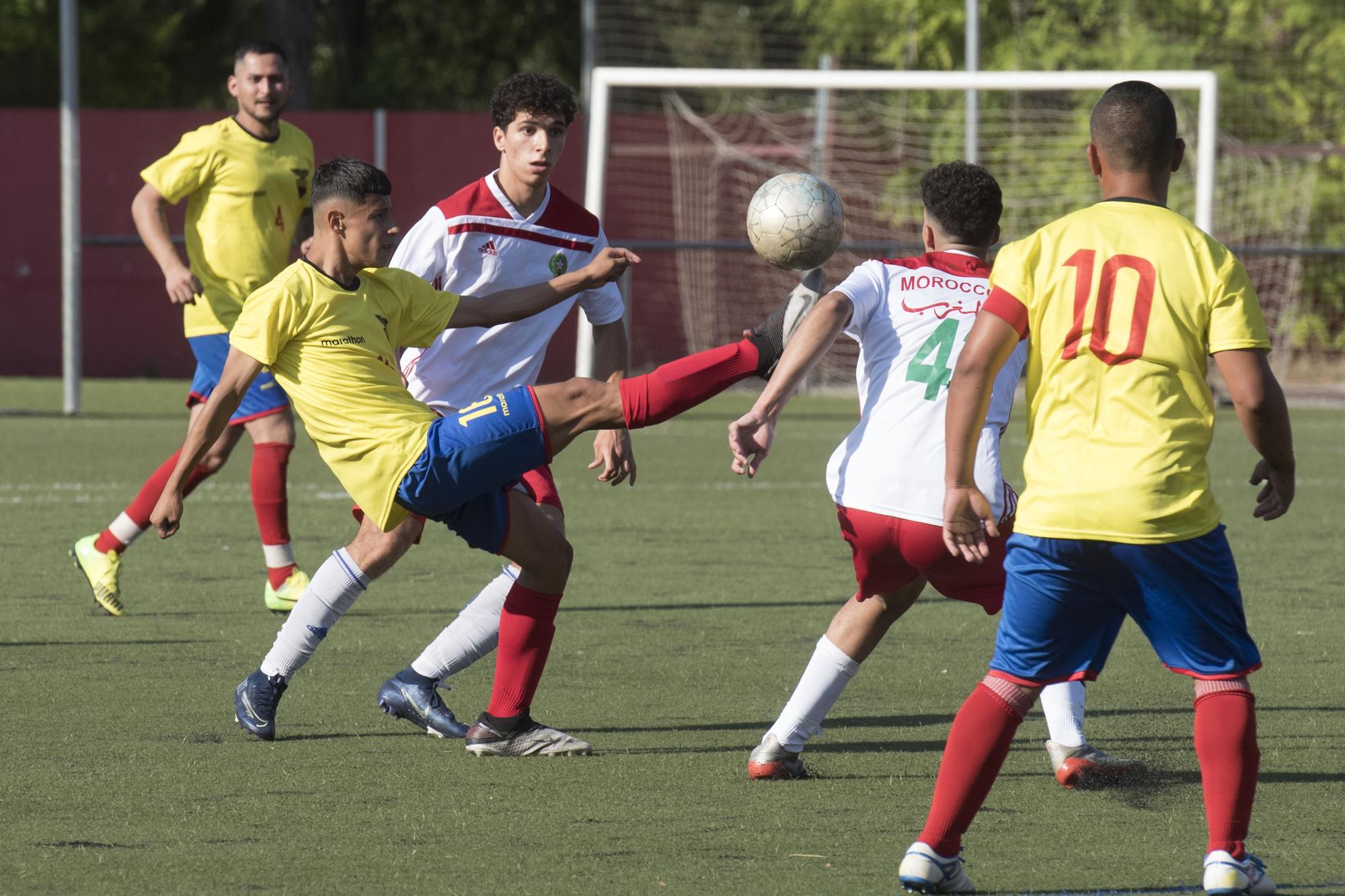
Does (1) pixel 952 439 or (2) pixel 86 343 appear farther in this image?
(2) pixel 86 343

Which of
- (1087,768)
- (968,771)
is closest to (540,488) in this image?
(1087,768)

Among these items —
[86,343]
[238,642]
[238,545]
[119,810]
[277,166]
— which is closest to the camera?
[119,810]

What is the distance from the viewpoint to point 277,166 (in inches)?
311

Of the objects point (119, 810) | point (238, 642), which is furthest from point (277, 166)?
point (119, 810)

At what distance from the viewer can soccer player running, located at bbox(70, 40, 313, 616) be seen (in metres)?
7.38

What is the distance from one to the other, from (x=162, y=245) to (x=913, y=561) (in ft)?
14.5

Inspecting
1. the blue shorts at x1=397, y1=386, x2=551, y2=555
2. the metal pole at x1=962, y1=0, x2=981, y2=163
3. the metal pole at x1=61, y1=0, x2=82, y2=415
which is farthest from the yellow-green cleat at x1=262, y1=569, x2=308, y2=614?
the metal pole at x1=962, y1=0, x2=981, y2=163

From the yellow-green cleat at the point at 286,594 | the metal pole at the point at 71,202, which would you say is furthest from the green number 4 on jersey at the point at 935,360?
the metal pole at the point at 71,202

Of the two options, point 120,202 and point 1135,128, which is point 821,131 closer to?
point 120,202

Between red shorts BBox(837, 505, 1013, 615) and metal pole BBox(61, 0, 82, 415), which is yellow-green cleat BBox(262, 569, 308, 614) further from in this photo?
metal pole BBox(61, 0, 82, 415)

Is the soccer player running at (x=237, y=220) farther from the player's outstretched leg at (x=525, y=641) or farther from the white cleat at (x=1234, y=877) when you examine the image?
the white cleat at (x=1234, y=877)

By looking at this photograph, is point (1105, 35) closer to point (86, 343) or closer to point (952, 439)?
point (86, 343)

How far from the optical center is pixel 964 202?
4.43 meters

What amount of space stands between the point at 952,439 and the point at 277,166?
5094mm
